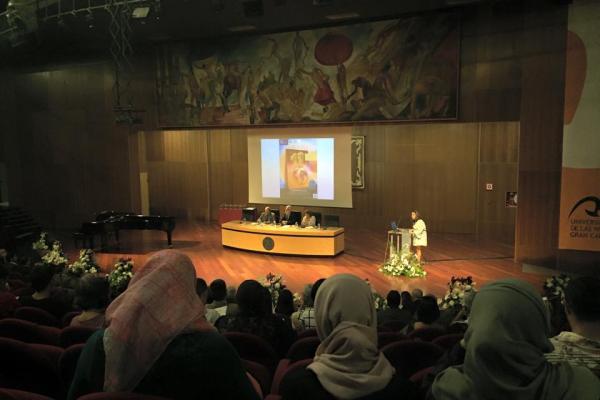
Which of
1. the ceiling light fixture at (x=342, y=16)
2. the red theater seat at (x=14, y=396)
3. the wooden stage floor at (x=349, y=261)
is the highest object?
the ceiling light fixture at (x=342, y=16)

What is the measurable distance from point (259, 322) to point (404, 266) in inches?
263

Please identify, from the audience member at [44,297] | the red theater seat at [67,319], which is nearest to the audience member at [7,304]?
the audience member at [44,297]

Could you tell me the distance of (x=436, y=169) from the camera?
14688 mm

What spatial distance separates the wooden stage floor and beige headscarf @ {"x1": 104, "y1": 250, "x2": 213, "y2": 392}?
744cm

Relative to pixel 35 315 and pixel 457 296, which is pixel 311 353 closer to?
pixel 35 315

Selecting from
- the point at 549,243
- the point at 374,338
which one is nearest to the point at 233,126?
the point at 549,243

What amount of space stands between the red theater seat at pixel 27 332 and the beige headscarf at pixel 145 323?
2293 mm

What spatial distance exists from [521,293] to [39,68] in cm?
1787

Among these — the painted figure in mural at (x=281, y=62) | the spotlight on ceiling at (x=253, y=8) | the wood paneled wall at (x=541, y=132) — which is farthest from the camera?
the painted figure in mural at (x=281, y=62)

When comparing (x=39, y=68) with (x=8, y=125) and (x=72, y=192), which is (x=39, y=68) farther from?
(x=72, y=192)

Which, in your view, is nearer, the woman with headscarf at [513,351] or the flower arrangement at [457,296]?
the woman with headscarf at [513,351]

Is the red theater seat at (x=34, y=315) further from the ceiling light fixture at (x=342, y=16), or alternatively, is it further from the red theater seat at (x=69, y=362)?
the ceiling light fixture at (x=342, y=16)

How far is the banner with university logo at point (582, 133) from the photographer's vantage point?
910 cm

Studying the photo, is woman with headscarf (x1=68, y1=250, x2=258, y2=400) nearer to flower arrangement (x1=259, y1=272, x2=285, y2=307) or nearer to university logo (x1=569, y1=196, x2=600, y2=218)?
flower arrangement (x1=259, y1=272, x2=285, y2=307)
